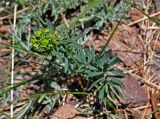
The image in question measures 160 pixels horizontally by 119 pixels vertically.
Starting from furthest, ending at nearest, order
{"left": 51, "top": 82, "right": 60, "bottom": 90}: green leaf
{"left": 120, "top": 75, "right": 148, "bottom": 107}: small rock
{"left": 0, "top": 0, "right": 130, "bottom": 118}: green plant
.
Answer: {"left": 51, "top": 82, "right": 60, "bottom": 90}: green leaf, {"left": 120, "top": 75, "right": 148, "bottom": 107}: small rock, {"left": 0, "top": 0, "right": 130, "bottom": 118}: green plant

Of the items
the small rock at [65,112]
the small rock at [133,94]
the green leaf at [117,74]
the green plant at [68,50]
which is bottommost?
the small rock at [65,112]

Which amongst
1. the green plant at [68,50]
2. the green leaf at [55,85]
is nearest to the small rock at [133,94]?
the green plant at [68,50]

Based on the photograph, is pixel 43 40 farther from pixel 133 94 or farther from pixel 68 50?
pixel 133 94

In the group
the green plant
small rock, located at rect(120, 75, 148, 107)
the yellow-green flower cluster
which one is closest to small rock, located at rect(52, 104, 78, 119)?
the green plant

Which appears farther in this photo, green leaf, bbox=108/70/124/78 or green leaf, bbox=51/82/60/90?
green leaf, bbox=51/82/60/90

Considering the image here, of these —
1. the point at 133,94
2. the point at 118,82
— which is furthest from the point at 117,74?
the point at 133,94

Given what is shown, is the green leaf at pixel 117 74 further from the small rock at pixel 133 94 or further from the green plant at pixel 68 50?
the small rock at pixel 133 94

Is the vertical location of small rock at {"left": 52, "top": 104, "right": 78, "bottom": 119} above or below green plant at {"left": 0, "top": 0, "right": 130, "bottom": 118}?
below

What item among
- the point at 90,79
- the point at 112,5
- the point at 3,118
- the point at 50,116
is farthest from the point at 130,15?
the point at 3,118

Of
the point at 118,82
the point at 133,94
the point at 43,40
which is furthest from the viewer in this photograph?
the point at 133,94

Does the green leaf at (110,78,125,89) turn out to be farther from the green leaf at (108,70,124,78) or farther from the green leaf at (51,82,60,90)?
the green leaf at (51,82,60,90)

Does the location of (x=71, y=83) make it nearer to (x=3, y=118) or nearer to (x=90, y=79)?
(x=90, y=79)

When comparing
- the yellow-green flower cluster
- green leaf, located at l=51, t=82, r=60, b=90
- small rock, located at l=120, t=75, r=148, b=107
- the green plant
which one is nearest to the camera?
the yellow-green flower cluster
